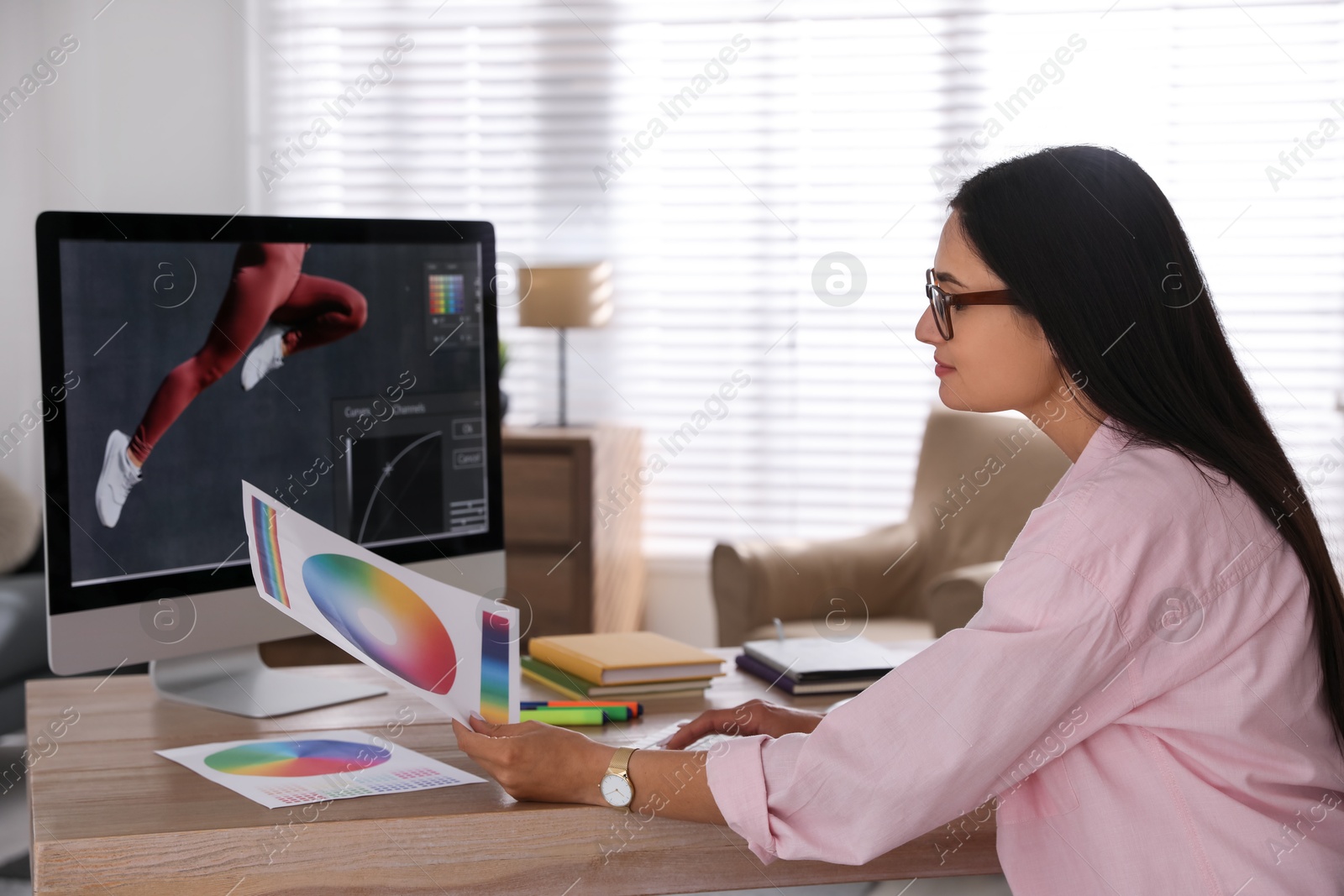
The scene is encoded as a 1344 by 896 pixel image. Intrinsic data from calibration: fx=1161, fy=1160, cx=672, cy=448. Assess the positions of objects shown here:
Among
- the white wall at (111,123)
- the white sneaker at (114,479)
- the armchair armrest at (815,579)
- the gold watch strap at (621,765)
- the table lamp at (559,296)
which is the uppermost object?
the white wall at (111,123)

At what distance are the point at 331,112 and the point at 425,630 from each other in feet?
10.9

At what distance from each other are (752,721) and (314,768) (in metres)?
0.44

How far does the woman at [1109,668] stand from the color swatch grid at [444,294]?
66 centimetres

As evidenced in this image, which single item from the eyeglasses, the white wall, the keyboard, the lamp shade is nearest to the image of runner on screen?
the keyboard

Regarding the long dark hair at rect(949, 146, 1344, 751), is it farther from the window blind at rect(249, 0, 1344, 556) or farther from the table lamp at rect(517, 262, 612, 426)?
the window blind at rect(249, 0, 1344, 556)

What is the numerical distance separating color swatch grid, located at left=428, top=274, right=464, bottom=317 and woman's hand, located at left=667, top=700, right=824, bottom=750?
66 centimetres

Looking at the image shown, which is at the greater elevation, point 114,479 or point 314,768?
point 114,479

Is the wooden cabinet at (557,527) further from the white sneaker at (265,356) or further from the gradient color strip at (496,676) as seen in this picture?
the gradient color strip at (496,676)

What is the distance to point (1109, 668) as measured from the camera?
2.99 ft

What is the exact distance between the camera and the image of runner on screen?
1293 mm

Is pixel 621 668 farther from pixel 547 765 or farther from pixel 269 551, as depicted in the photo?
pixel 269 551

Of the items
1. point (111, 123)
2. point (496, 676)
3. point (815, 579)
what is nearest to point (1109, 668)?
point (496, 676)

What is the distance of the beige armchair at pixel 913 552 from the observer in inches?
119

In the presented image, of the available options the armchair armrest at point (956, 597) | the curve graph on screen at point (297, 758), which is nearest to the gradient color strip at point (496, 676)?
the curve graph on screen at point (297, 758)
